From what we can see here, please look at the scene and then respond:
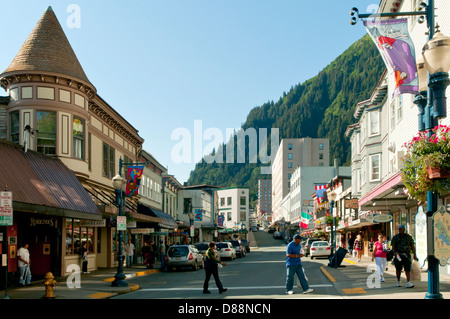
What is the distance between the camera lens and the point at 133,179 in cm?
3156

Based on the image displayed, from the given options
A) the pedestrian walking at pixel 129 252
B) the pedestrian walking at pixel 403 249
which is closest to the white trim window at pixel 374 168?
the pedestrian walking at pixel 129 252

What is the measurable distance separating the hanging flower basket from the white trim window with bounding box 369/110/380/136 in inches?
1159

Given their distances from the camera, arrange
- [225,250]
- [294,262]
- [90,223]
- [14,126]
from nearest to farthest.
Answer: [294,262]
[14,126]
[90,223]
[225,250]

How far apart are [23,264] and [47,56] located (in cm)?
1018

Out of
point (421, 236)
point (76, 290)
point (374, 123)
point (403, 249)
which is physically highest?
point (374, 123)

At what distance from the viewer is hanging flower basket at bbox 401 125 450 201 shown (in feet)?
30.3

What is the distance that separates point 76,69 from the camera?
2617 centimetres

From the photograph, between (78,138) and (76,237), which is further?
(76,237)

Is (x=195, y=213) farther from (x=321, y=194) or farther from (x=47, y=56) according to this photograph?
(x=47, y=56)

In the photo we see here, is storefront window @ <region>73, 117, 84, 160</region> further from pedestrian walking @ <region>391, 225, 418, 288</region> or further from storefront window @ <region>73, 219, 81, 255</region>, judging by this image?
pedestrian walking @ <region>391, 225, 418, 288</region>

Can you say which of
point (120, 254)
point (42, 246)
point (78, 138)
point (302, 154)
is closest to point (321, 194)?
point (78, 138)

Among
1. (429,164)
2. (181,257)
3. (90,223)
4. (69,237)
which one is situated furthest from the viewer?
(181,257)

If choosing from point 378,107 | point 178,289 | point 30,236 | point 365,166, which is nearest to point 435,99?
point 178,289

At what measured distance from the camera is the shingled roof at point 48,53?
2436cm
